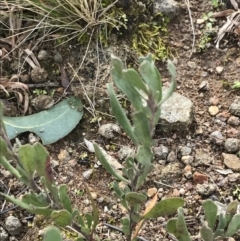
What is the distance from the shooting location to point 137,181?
1.30m

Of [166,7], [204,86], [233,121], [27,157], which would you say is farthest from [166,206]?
[166,7]

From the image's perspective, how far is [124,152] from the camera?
6.25 ft

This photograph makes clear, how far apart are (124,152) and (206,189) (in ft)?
0.96

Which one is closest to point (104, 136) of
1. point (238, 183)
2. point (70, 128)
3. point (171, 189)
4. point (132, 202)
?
point (70, 128)

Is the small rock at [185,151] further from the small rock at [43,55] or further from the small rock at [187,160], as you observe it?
the small rock at [43,55]

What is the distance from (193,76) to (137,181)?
90 centimetres

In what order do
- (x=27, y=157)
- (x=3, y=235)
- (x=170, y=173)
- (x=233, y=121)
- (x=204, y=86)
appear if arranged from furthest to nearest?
(x=204, y=86) < (x=233, y=121) < (x=170, y=173) < (x=3, y=235) < (x=27, y=157)

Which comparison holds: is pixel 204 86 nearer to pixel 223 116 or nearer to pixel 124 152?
pixel 223 116

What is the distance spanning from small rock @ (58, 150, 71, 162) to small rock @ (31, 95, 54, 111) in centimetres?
18

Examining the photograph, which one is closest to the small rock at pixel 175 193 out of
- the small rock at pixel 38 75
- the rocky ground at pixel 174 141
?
the rocky ground at pixel 174 141

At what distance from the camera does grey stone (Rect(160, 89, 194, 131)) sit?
76.4 inches

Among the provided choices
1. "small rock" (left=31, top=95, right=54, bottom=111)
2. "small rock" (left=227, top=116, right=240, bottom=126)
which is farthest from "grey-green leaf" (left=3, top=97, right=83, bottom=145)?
"small rock" (left=227, top=116, right=240, bottom=126)

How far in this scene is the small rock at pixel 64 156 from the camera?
1.93 m

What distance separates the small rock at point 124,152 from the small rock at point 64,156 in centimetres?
17
